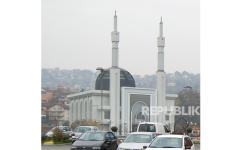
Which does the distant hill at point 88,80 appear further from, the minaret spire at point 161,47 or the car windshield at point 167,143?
the car windshield at point 167,143

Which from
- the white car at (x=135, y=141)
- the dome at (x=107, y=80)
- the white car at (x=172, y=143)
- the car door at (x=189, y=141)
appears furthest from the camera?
the white car at (x=135, y=141)

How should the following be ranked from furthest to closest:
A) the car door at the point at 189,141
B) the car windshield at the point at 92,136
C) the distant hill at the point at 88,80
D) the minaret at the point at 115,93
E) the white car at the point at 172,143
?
the car windshield at the point at 92,136
the minaret at the point at 115,93
the distant hill at the point at 88,80
the car door at the point at 189,141
the white car at the point at 172,143

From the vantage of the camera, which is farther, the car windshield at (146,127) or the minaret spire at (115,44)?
the minaret spire at (115,44)

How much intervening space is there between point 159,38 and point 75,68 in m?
2.02

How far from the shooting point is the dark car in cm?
1398

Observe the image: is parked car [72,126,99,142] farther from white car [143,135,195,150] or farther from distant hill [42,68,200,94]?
white car [143,135,195,150]

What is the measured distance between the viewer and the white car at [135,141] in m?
13.9

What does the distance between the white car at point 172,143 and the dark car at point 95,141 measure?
97 centimetres

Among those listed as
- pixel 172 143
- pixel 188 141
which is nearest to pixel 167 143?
pixel 172 143

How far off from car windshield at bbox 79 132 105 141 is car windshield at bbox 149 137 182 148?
4.55ft

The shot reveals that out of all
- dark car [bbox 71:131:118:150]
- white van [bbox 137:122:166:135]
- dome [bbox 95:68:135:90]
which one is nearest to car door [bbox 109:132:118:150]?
dark car [bbox 71:131:118:150]

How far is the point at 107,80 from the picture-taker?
1385 cm

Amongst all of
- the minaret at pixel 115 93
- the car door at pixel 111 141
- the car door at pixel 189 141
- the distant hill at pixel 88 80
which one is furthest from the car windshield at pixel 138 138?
the distant hill at pixel 88 80
